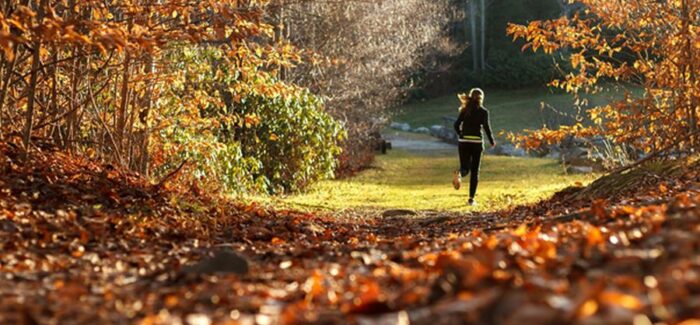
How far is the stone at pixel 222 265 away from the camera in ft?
15.2

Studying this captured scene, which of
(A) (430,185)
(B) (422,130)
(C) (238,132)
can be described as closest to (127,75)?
(C) (238,132)

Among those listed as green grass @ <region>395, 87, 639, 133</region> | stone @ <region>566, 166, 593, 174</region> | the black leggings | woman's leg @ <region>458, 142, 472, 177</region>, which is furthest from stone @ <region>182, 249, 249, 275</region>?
green grass @ <region>395, 87, 639, 133</region>

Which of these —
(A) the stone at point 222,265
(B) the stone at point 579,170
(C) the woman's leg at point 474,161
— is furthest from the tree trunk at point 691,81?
(B) the stone at point 579,170

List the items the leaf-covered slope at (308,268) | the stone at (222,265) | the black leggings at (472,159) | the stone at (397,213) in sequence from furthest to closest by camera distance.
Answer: the black leggings at (472,159), the stone at (397,213), the stone at (222,265), the leaf-covered slope at (308,268)

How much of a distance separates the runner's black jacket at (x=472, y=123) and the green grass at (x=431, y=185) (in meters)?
1.02

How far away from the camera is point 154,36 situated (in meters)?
7.06

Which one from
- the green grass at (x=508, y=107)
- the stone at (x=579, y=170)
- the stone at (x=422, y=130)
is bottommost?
the stone at (x=422, y=130)

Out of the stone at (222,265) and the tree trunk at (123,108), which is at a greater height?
the tree trunk at (123,108)

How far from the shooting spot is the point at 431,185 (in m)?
19.1

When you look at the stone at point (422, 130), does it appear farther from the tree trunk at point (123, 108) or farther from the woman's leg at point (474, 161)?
the tree trunk at point (123, 108)

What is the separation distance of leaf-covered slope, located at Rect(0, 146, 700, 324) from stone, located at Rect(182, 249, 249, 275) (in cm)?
2

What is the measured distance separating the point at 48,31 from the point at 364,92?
17.0 metres

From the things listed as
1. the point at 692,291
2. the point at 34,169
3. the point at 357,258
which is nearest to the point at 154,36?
the point at 34,169

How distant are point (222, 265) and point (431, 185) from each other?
14.6 metres
